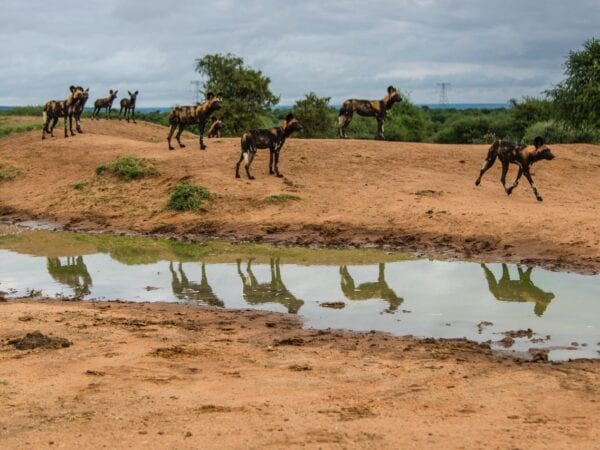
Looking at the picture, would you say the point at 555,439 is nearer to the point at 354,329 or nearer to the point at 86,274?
the point at 354,329

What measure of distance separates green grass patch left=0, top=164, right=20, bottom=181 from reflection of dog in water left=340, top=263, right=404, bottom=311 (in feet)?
48.6

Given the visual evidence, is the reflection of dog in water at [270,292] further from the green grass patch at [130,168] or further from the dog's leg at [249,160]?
the green grass patch at [130,168]

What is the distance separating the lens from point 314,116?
41406 mm

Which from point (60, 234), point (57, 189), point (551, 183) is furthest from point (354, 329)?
point (57, 189)

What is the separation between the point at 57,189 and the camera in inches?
921

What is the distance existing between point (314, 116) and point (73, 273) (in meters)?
27.5

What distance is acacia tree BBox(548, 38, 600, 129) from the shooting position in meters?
30.8

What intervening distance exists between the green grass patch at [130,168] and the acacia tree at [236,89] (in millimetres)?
14778

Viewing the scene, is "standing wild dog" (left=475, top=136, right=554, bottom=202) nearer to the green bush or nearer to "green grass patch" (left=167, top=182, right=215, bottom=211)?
"green grass patch" (left=167, top=182, right=215, bottom=211)

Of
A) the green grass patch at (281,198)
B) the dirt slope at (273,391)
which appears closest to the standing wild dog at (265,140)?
the green grass patch at (281,198)

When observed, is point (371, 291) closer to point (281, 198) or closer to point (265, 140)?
point (281, 198)

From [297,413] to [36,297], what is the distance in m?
7.01

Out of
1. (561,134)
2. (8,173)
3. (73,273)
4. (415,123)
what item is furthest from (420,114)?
(73,273)

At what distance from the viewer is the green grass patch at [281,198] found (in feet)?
65.7
